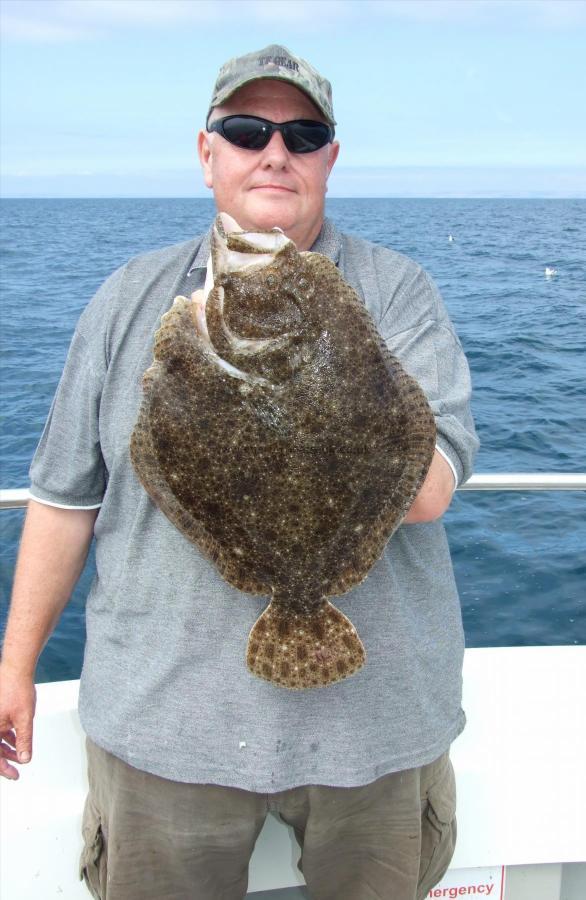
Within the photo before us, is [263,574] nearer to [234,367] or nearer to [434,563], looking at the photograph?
[234,367]

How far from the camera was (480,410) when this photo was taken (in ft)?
39.9

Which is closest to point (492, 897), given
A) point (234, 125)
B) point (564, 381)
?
point (234, 125)

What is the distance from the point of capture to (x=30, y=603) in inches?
101

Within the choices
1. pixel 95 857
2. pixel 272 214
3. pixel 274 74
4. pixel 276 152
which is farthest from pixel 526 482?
pixel 95 857

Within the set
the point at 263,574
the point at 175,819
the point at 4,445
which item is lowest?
the point at 4,445

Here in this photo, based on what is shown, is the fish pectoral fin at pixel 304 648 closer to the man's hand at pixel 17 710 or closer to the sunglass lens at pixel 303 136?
the man's hand at pixel 17 710

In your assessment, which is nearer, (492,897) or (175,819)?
(175,819)

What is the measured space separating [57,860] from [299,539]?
200cm

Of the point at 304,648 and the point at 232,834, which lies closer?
the point at 304,648

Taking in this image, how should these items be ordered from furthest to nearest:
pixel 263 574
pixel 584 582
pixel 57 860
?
pixel 584 582 → pixel 57 860 → pixel 263 574

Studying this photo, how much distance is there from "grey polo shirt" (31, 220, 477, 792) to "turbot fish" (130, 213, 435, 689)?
342 mm

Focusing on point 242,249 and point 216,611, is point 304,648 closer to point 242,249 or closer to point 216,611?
point 216,611

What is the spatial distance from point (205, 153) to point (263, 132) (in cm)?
43

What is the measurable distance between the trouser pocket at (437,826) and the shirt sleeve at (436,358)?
110 centimetres
